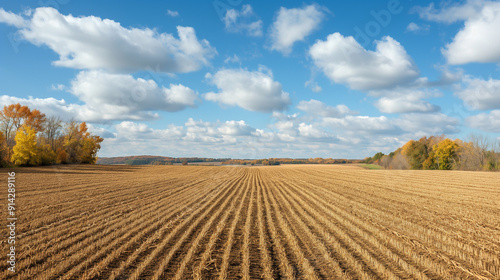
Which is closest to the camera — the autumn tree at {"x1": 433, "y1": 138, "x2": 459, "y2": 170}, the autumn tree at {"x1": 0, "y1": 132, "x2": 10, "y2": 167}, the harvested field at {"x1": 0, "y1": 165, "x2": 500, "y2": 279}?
the harvested field at {"x1": 0, "y1": 165, "x2": 500, "y2": 279}

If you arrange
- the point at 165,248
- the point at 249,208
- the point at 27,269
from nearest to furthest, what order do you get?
the point at 27,269
the point at 165,248
the point at 249,208

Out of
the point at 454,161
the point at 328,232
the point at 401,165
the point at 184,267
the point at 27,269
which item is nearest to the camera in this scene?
the point at 27,269

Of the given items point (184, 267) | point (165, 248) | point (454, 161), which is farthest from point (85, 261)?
point (454, 161)

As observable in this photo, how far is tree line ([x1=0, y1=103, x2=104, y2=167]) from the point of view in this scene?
157 feet

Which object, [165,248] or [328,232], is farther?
[328,232]

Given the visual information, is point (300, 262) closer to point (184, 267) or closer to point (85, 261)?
point (184, 267)

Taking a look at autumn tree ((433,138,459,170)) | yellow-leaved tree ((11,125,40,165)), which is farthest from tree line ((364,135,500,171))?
yellow-leaved tree ((11,125,40,165))

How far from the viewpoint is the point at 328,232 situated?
9.80 m

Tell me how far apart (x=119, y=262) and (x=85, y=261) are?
851mm

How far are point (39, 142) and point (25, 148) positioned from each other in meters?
13.5

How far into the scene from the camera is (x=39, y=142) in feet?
196

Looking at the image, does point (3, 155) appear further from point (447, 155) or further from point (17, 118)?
point (447, 155)

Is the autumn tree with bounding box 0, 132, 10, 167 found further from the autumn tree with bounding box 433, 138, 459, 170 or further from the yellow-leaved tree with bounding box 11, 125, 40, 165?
the autumn tree with bounding box 433, 138, 459, 170

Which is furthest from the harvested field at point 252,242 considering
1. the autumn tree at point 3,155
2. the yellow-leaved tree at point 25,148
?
the yellow-leaved tree at point 25,148
